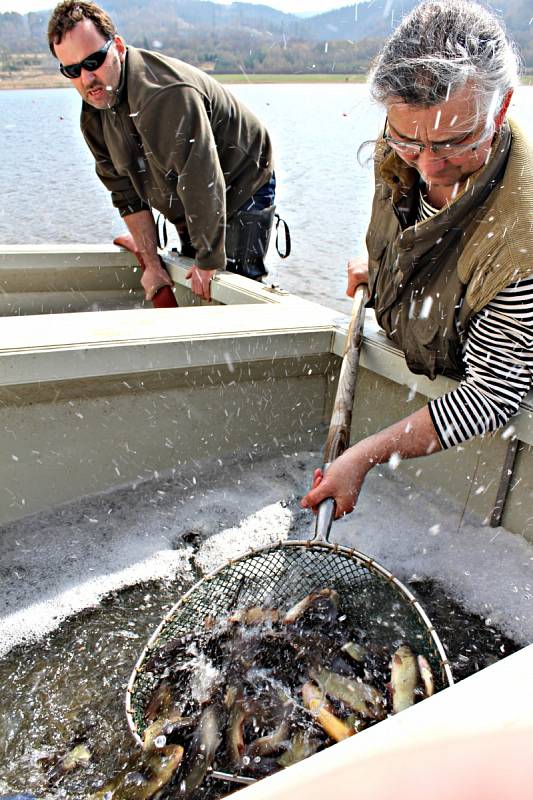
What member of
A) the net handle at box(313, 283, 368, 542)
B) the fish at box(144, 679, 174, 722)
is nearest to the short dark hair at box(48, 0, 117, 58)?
the net handle at box(313, 283, 368, 542)

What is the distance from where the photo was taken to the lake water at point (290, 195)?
1088 centimetres

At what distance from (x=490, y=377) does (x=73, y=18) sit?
264cm

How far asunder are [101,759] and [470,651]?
3.70 feet

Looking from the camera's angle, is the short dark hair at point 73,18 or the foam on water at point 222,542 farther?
the short dark hair at point 73,18

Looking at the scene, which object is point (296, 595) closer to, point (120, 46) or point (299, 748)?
point (299, 748)

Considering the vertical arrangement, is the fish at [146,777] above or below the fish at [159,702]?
below

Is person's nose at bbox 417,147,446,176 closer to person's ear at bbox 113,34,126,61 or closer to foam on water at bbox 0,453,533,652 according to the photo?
foam on water at bbox 0,453,533,652

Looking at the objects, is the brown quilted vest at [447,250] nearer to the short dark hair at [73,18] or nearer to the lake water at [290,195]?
the lake water at [290,195]

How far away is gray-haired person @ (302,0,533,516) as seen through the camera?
1.60 meters

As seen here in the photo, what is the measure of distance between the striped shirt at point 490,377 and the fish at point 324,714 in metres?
0.80

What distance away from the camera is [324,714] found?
62.7 inches

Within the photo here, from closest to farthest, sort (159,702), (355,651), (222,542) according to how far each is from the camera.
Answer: (159,702)
(355,651)
(222,542)

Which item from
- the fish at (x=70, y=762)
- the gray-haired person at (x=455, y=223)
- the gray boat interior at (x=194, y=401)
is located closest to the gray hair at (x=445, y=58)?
the gray-haired person at (x=455, y=223)

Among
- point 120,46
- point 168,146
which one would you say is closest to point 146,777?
point 168,146
